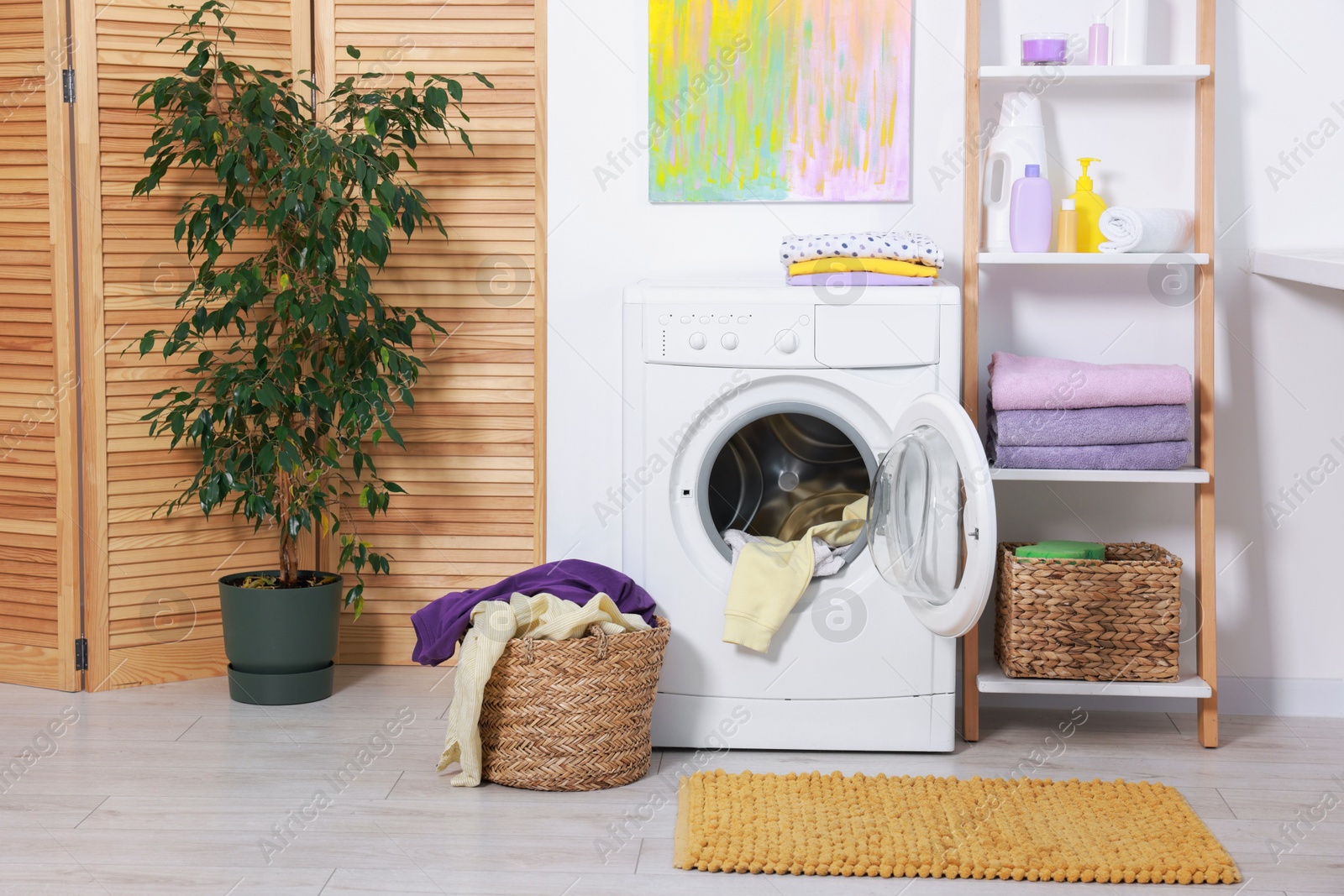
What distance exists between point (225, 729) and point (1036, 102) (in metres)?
2.11

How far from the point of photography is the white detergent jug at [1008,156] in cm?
249

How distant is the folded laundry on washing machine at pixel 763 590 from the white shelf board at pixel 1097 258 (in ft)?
2.22

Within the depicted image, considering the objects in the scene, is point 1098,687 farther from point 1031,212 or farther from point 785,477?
point 1031,212

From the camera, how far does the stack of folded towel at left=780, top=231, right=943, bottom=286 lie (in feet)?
7.59

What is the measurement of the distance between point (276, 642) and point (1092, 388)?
1762 mm

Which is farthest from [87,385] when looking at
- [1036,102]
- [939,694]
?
[1036,102]

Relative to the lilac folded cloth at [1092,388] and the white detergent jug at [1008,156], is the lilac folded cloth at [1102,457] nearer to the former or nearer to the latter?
the lilac folded cloth at [1092,388]

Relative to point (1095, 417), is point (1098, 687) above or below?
below

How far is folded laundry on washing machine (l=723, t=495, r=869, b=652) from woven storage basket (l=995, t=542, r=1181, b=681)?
444 millimetres

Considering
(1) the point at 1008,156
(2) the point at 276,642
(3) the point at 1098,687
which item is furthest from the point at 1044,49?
(2) the point at 276,642

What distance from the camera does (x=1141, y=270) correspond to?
262 centimetres

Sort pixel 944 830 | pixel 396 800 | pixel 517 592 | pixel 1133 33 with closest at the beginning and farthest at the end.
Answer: pixel 944 830, pixel 396 800, pixel 517 592, pixel 1133 33

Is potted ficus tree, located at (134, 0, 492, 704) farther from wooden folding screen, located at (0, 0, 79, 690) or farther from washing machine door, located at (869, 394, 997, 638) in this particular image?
washing machine door, located at (869, 394, 997, 638)

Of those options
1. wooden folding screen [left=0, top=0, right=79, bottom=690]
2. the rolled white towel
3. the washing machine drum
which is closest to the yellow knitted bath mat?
the washing machine drum
